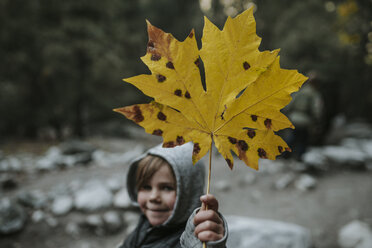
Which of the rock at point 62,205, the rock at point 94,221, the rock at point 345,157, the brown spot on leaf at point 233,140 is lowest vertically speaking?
the brown spot on leaf at point 233,140

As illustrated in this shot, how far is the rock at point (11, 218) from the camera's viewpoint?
2766mm

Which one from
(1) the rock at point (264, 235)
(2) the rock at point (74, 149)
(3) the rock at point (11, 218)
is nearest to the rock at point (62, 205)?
(3) the rock at point (11, 218)

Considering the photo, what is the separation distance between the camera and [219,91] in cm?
67

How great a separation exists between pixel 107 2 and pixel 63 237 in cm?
824

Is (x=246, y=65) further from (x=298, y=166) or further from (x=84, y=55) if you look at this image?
(x=84, y=55)

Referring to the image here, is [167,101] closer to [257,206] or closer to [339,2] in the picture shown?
[339,2]

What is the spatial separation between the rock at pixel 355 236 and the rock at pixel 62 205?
3611 mm

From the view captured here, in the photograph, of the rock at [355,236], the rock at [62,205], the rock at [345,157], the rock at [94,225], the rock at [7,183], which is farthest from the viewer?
the rock at [345,157]

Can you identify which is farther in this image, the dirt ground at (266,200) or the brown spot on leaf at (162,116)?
the dirt ground at (266,200)

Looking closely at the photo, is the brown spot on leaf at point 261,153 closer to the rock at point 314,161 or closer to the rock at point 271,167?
the rock at point 271,167

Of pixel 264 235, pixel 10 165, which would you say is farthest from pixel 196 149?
pixel 10 165

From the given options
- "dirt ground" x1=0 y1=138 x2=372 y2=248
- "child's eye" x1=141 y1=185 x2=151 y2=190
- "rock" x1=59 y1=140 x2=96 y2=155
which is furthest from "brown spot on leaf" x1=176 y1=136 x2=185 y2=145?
"rock" x1=59 y1=140 x2=96 y2=155

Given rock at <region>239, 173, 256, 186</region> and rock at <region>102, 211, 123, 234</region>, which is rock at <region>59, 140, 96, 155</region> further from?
rock at <region>239, 173, 256, 186</region>

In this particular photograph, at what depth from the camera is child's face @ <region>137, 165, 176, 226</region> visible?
1205mm
